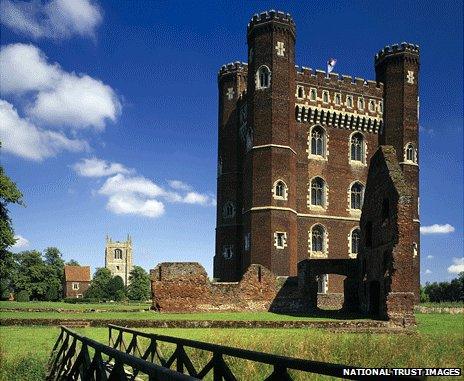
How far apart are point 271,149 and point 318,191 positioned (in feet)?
21.3

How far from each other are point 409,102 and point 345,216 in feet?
32.8

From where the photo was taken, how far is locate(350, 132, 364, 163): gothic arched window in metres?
42.5

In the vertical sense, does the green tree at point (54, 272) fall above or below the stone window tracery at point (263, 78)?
below

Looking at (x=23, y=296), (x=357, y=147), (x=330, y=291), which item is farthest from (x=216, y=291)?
(x=23, y=296)

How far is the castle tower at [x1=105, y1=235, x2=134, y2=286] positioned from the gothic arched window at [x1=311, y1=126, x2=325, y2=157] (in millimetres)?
88984

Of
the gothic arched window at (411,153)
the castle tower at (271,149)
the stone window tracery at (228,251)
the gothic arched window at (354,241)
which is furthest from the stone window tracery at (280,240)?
the gothic arched window at (411,153)

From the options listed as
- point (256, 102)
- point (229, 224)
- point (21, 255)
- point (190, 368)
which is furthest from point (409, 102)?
point (21, 255)

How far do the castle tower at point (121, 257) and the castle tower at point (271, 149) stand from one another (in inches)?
3540

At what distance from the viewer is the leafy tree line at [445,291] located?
82.5 meters

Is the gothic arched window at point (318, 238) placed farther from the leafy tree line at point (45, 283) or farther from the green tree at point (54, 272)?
the green tree at point (54, 272)

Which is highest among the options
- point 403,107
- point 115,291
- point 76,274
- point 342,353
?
point 403,107

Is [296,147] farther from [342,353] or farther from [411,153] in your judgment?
[342,353]

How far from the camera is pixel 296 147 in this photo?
39.8 meters

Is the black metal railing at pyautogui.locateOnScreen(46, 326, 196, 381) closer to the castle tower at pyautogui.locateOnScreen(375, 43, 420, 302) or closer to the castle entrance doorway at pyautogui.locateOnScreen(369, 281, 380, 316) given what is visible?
the castle entrance doorway at pyautogui.locateOnScreen(369, 281, 380, 316)
